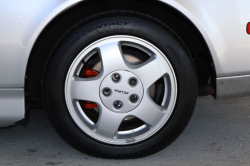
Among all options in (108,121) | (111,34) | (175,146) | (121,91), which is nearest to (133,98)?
(121,91)

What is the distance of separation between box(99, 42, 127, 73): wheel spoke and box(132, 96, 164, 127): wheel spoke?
23 centimetres

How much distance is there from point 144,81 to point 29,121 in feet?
3.59

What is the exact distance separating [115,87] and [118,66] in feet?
0.36

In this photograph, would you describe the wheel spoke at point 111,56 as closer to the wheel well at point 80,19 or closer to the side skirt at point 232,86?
the wheel well at point 80,19

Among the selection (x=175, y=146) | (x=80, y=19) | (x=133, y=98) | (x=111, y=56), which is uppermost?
(x=80, y=19)

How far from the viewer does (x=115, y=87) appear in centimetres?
223

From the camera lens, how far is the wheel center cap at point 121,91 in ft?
7.32

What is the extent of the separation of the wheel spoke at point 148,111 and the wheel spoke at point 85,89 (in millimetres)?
228

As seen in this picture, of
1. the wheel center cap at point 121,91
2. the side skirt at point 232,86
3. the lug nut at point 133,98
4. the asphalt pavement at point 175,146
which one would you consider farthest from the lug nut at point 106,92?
the side skirt at point 232,86

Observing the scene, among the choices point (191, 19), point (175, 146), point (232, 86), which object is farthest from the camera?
point (175, 146)

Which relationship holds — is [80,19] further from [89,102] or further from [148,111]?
[148,111]

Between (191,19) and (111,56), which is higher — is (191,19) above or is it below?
above

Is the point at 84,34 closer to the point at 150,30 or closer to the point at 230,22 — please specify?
the point at 150,30

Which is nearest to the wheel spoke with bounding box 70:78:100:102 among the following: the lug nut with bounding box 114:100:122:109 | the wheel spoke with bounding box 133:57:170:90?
the lug nut with bounding box 114:100:122:109
